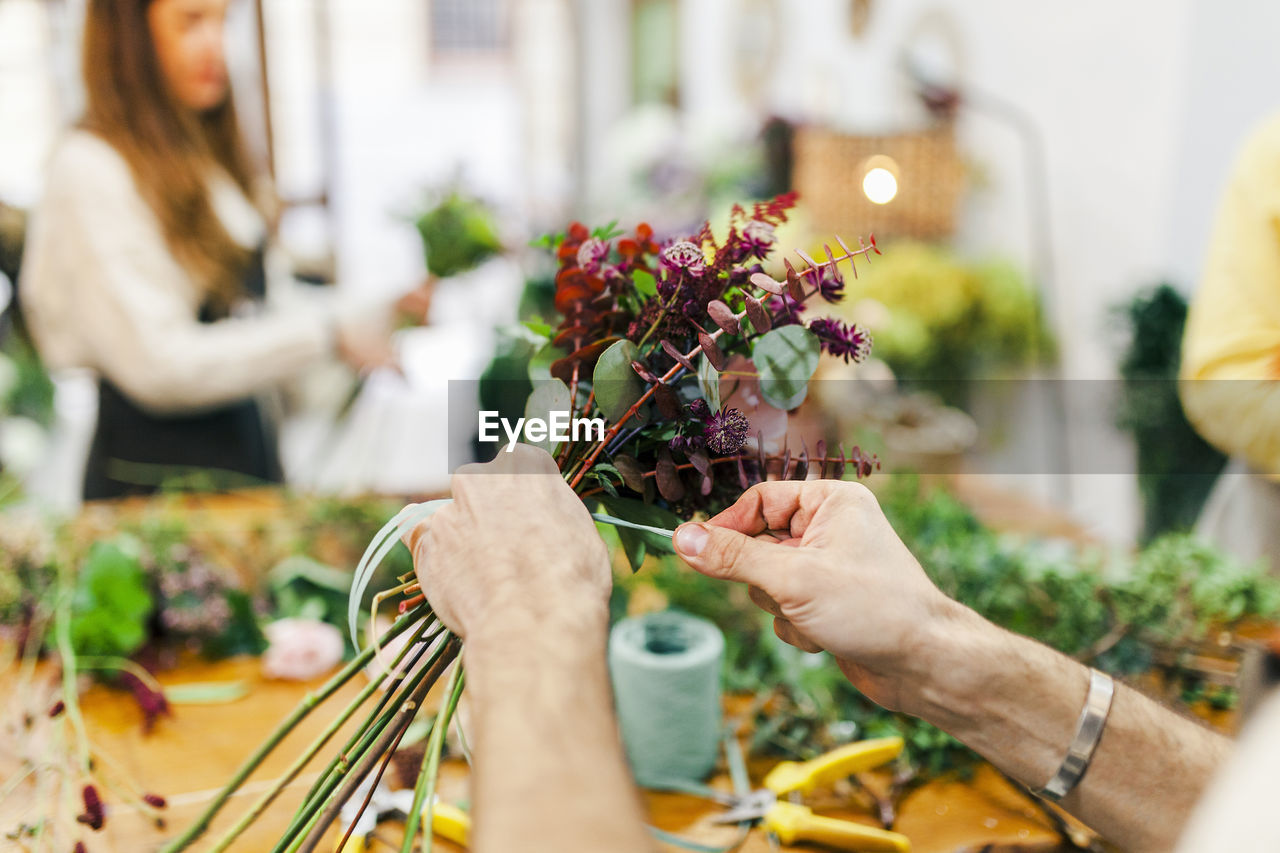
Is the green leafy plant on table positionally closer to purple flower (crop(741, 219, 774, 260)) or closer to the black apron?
purple flower (crop(741, 219, 774, 260))

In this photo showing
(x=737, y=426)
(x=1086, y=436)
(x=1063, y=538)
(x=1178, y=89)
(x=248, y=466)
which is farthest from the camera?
(x=1086, y=436)

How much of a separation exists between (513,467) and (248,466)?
1.39m

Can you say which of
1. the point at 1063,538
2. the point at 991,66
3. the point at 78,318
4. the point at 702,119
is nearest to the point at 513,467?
the point at 1063,538

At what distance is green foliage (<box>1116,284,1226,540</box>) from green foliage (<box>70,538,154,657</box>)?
6.54 feet

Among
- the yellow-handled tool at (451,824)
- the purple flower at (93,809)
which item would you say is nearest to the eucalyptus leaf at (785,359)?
the yellow-handled tool at (451,824)

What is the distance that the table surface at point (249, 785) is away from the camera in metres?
0.71

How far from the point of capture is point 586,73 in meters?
6.55

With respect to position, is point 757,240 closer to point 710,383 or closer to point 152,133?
point 710,383

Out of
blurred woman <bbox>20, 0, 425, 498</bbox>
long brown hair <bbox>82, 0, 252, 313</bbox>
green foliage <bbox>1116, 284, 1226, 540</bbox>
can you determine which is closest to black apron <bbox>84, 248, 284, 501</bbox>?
blurred woman <bbox>20, 0, 425, 498</bbox>

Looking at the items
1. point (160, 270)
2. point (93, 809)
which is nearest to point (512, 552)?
point (93, 809)

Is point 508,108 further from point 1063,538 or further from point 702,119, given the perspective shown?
point 1063,538

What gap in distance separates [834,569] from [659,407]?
17 cm

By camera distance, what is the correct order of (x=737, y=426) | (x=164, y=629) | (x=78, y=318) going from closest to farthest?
(x=737, y=426) → (x=164, y=629) → (x=78, y=318)

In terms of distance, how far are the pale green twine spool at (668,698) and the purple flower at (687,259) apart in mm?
383
